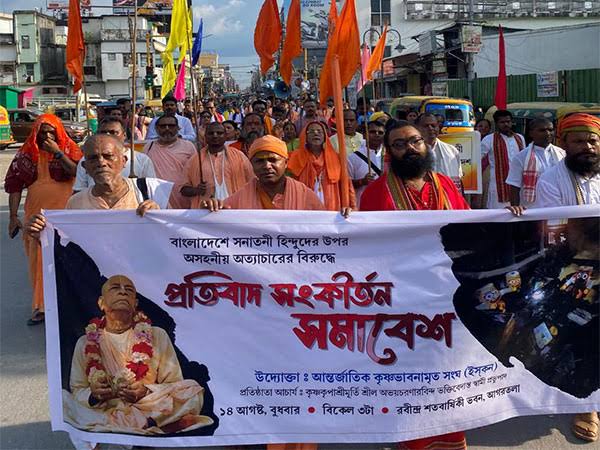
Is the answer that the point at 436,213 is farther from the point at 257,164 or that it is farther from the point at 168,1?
the point at 168,1

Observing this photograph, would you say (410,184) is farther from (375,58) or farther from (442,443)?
(375,58)

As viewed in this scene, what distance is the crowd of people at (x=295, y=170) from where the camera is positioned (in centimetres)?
354

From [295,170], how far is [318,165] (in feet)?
0.67

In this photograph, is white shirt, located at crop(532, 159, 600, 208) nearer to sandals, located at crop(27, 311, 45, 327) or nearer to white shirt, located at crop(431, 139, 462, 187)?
white shirt, located at crop(431, 139, 462, 187)

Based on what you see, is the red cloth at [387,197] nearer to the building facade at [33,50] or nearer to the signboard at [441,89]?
the signboard at [441,89]

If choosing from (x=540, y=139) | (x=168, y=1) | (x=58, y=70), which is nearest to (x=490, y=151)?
(x=540, y=139)

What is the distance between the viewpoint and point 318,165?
Result: 562cm

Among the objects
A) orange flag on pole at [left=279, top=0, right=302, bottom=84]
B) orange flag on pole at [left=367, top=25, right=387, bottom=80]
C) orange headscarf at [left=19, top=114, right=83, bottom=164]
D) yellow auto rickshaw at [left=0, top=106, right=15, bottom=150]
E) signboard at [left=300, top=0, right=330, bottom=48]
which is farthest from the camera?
signboard at [left=300, top=0, right=330, bottom=48]

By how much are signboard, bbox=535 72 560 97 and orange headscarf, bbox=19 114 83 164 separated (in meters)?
20.1

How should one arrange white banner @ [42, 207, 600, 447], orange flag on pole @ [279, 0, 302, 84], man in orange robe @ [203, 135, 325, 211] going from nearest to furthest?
white banner @ [42, 207, 600, 447] < man in orange robe @ [203, 135, 325, 211] < orange flag on pole @ [279, 0, 302, 84]

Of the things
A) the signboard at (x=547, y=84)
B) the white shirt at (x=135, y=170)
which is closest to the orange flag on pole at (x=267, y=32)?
the white shirt at (x=135, y=170)

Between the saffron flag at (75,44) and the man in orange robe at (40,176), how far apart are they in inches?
24.8

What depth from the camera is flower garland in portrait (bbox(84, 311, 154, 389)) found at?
10.3ft

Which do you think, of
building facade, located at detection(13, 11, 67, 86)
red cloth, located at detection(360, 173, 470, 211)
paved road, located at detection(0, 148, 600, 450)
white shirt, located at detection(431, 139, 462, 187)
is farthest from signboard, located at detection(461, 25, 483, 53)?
building facade, located at detection(13, 11, 67, 86)
